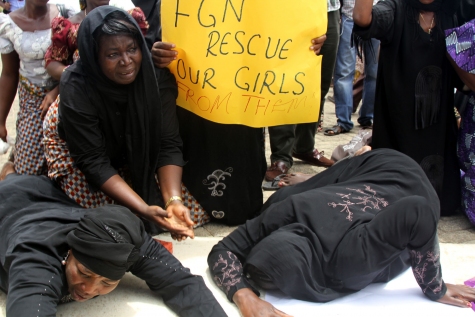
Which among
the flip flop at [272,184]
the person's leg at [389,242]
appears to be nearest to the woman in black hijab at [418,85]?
the flip flop at [272,184]

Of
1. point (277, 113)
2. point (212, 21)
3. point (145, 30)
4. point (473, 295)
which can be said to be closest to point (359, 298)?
point (473, 295)

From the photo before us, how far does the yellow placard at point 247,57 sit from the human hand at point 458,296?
3.54 feet

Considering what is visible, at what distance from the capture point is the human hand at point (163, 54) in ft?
8.82

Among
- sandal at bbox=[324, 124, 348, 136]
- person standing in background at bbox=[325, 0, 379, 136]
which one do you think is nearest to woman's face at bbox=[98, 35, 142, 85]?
person standing in background at bbox=[325, 0, 379, 136]

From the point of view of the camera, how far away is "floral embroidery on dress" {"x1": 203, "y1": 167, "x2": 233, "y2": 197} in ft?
9.85

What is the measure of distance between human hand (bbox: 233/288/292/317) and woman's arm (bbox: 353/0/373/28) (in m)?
1.54

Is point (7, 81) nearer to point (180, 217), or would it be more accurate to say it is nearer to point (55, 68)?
point (55, 68)

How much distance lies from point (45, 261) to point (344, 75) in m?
4.04

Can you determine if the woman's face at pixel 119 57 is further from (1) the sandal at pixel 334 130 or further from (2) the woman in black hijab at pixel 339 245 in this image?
(1) the sandal at pixel 334 130

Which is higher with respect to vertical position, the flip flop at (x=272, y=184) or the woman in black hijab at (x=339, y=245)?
the woman in black hijab at (x=339, y=245)

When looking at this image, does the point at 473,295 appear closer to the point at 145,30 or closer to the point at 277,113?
the point at 277,113

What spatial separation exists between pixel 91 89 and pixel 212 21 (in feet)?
2.20

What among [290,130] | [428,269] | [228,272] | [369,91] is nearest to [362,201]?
[428,269]

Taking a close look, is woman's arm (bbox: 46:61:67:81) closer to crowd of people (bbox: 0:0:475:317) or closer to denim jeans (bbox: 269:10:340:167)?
crowd of people (bbox: 0:0:475:317)
